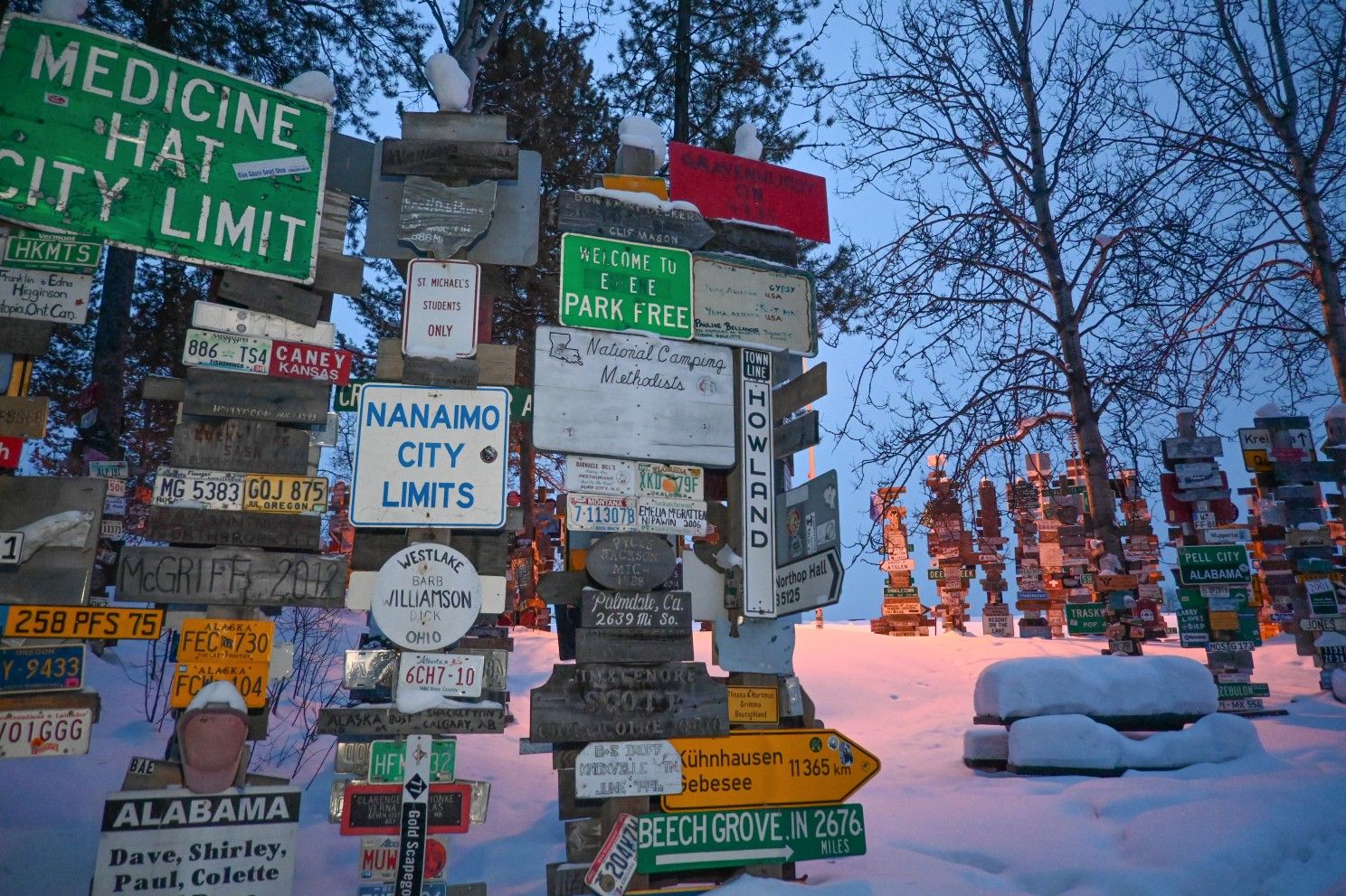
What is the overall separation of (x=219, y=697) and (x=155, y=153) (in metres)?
3.23

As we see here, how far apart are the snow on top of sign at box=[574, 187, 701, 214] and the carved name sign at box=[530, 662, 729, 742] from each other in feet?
10.4

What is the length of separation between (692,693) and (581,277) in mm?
2803

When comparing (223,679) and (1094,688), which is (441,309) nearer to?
(223,679)

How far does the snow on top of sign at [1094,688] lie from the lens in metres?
8.43

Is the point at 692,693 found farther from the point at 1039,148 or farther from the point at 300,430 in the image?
the point at 1039,148

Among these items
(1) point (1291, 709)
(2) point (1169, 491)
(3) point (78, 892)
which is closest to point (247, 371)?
(3) point (78, 892)

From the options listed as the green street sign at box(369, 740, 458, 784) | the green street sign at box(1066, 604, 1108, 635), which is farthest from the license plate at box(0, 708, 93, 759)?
the green street sign at box(1066, 604, 1108, 635)

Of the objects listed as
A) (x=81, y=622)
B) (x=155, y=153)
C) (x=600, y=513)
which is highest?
(x=155, y=153)

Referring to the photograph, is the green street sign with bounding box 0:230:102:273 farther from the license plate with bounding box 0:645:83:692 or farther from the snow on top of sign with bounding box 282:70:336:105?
the license plate with bounding box 0:645:83:692

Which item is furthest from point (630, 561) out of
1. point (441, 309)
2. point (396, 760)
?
point (441, 309)

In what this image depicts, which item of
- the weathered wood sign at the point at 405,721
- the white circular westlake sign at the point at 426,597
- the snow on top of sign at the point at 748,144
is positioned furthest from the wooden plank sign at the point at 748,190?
the weathered wood sign at the point at 405,721

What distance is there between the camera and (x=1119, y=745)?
7812 mm

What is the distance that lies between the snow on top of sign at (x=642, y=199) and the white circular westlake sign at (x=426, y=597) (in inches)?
108

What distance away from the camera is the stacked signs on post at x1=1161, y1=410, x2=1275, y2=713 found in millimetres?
11828
